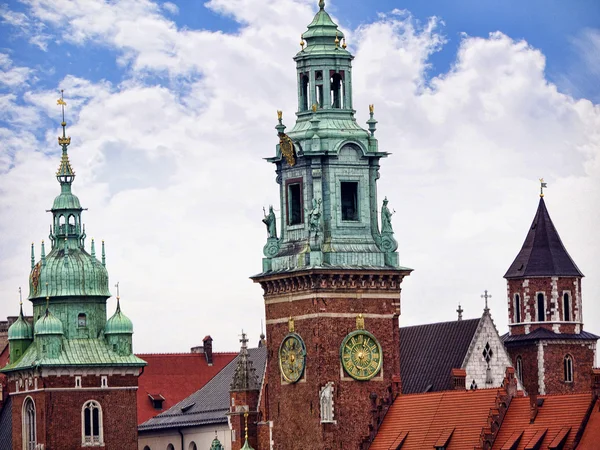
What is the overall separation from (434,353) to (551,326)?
726 inches

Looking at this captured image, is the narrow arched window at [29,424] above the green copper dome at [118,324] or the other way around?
the other way around

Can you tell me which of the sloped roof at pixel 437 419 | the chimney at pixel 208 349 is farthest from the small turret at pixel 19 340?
the sloped roof at pixel 437 419

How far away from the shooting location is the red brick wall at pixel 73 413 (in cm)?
17138

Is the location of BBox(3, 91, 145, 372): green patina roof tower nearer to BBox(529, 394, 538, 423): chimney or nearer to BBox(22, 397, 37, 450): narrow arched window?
BBox(22, 397, 37, 450): narrow arched window

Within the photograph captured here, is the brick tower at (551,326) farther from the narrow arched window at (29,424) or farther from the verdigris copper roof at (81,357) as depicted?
the narrow arched window at (29,424)

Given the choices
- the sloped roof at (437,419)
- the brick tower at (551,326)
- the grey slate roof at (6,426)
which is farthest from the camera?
the grey slate roof at (6,426)

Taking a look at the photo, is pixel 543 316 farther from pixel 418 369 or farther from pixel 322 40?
pixel 322 40

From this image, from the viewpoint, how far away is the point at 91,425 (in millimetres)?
172500

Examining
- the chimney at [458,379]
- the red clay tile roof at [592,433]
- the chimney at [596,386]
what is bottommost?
the red clay tile roof at [592,433]

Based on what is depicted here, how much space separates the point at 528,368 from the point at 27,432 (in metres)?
33.7

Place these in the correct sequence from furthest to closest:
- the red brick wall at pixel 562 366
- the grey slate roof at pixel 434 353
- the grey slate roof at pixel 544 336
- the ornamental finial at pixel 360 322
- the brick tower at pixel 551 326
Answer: the grey slate roof at pixel 544 336, the brick tower at pixel 551 326, the red brick wall at pixel 562 366, the grey slate roof at pixel 434 353, the ornamental finial at pixel 360 322

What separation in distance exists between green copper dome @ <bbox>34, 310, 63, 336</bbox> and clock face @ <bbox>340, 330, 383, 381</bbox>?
155 feet

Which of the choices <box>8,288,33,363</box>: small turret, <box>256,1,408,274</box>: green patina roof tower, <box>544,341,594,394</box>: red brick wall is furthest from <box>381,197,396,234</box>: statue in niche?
<box>8,288,33,363</box>: small turret

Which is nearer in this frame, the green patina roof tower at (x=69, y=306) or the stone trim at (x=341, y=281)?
the stone trim at (x=341, y=281)
